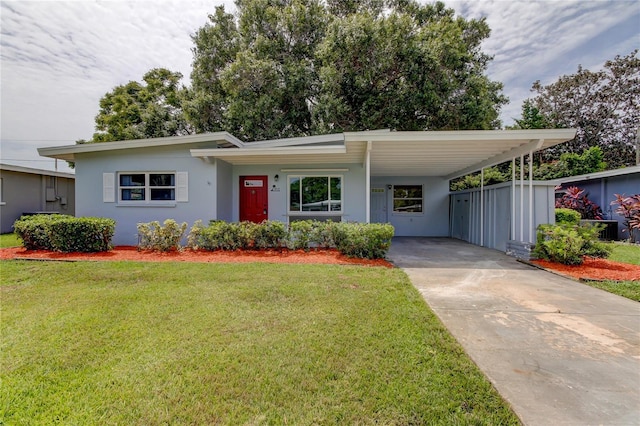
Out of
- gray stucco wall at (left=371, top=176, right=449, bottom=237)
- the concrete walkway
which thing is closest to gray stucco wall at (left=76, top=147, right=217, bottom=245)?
the concrete walkway

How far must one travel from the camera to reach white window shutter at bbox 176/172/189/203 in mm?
9477

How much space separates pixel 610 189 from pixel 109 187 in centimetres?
1927

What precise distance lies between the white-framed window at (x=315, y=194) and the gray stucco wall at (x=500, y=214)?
4.83 m

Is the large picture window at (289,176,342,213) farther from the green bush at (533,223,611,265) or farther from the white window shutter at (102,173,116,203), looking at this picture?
the green bush at (533,223,611,265)

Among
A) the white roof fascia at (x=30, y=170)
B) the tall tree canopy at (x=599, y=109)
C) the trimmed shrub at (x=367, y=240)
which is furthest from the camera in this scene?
the tall tree canopy at (x=599, y=109)

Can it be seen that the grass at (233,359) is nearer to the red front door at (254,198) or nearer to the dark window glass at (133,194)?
the dark window glass at (133,194)

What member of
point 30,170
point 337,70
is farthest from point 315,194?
point 30,170

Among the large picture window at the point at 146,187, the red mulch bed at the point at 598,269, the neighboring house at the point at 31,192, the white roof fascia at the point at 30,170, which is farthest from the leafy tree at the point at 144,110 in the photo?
the red mulch bed at the point at 598,269

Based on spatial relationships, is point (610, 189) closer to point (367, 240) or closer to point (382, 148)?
point (382, 148)

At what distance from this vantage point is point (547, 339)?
3.29m

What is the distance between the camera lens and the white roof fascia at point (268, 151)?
8648 millimetres

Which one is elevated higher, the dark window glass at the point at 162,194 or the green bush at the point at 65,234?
the dark window glass at the point at 162,194

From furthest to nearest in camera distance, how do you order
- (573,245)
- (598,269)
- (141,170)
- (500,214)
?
(141,170) → (500,214) → (573,245) → (598,269)

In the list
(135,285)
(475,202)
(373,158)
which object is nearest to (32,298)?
(135,285)
